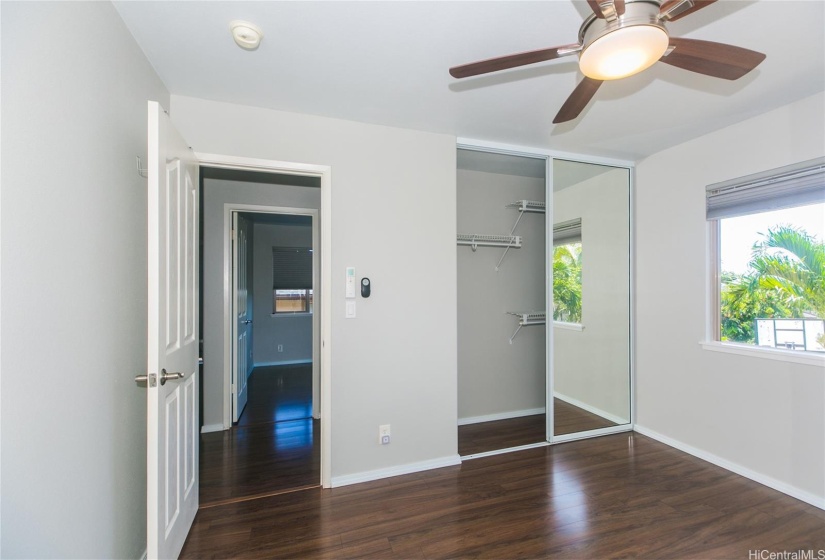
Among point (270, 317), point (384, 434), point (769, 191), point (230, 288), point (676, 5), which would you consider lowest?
point (384, 434)

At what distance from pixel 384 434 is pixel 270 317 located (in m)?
4.59

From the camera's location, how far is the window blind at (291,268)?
668cm

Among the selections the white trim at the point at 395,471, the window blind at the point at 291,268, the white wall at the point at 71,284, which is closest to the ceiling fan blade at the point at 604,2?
the white wall at the point at 71,284

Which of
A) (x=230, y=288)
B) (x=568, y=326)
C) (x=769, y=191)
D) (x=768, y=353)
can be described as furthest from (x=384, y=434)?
(x=769, y=191)

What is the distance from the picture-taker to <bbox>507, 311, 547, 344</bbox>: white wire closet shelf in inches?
149

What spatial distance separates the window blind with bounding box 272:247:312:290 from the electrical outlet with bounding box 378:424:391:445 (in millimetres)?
4644

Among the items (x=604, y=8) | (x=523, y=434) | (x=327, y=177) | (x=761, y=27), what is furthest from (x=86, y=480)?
(x=761, y=27)

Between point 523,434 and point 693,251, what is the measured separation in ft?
7.26

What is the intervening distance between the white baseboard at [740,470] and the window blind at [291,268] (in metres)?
5.60

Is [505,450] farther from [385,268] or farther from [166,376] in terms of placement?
[166,376]

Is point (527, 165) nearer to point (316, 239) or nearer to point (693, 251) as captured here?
point (693, 251)

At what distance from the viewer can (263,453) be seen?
10.2 feet

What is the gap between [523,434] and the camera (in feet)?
11.5

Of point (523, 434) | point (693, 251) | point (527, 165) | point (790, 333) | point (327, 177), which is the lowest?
point (523, 434)
